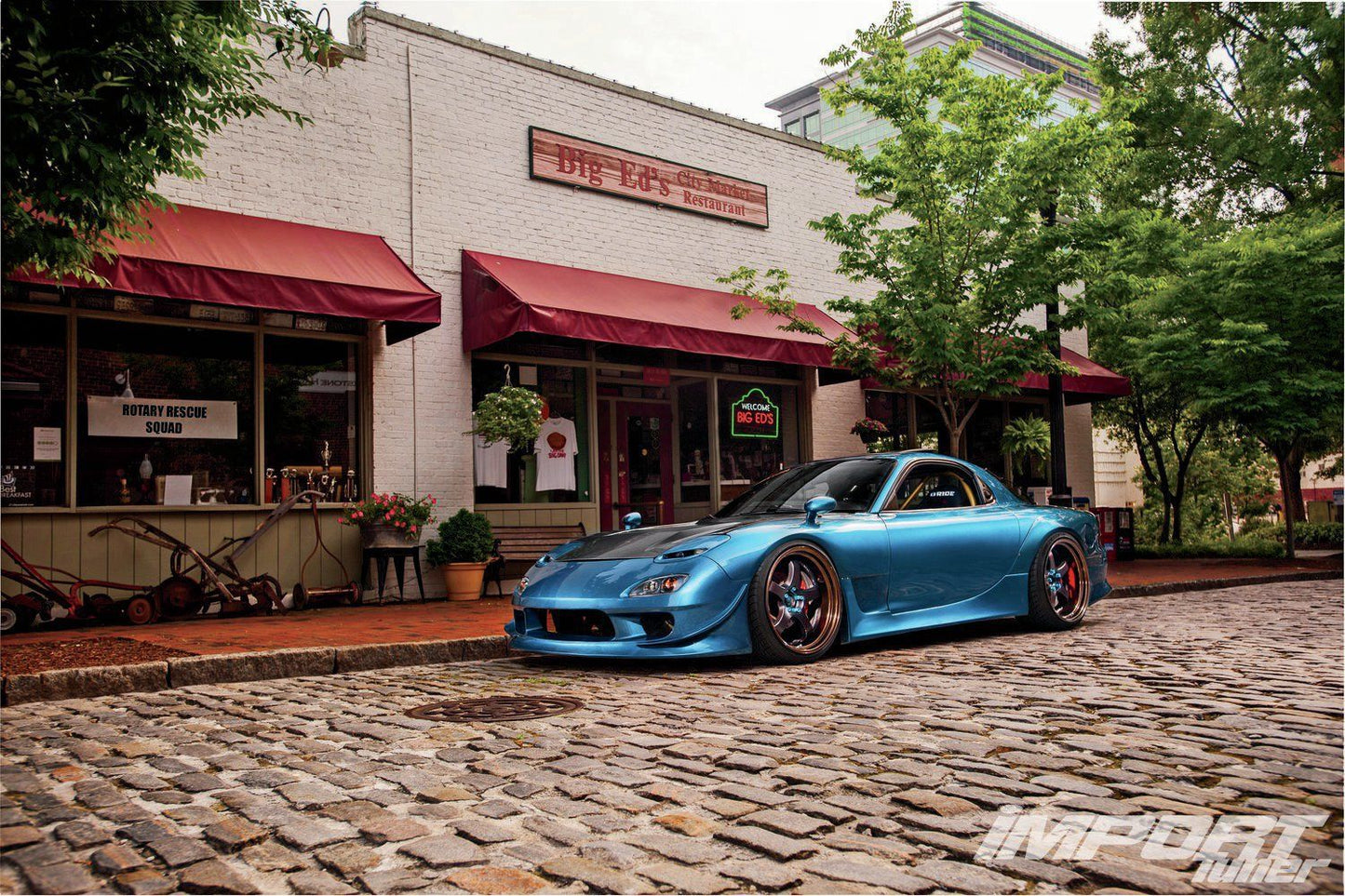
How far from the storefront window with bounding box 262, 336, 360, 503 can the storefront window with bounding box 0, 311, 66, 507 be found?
74.5 inches

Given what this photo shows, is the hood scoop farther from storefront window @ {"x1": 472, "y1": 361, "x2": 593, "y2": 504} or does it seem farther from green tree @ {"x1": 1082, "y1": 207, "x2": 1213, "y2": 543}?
green tree @ {"x1": 1082, "y1": 207, "x2": 1213, "y2": 543}

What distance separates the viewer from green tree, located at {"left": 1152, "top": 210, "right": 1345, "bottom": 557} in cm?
1611

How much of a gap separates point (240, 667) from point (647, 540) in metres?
2.61

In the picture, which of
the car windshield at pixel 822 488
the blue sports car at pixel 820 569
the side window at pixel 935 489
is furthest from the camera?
the side window at pixel 935 489

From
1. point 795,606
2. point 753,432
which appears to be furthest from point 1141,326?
point 795,606

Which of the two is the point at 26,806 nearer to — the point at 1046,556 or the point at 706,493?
the point at 1046,556

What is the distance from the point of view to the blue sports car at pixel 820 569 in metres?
6.28

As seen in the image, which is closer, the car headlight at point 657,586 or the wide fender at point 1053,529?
the car headlight at point 657,586

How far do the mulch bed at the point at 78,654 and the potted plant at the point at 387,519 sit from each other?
3559 millimetres

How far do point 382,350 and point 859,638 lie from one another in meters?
7.06

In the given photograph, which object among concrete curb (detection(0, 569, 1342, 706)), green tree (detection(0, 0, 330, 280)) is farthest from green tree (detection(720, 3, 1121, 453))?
green tree (detection(0, 0, 330, 280))

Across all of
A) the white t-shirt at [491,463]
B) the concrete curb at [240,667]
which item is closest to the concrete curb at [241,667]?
the concrete curb at [240,667]

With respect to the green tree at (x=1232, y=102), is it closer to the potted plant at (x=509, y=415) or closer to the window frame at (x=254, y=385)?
the potted plant at (x=509, y=415)

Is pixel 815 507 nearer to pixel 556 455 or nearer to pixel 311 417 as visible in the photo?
pixel 311 417
